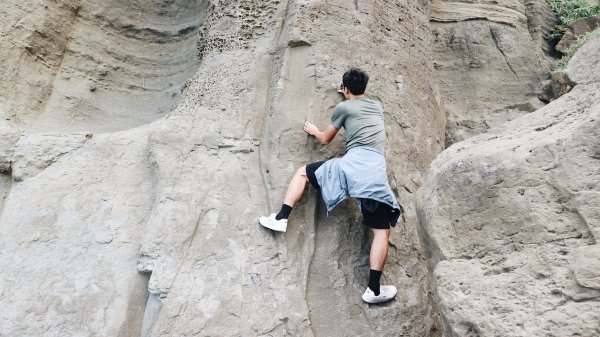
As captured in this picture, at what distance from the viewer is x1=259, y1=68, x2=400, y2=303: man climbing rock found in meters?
3.84

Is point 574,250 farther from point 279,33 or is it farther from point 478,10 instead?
point 478,10

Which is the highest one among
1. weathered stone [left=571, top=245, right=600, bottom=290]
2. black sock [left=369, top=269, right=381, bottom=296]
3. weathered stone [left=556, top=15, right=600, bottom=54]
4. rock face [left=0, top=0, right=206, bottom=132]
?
rock face [left=0, top=0, right=206, bottom=132]

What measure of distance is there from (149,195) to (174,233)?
54cm

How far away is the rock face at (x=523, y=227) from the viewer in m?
2.60

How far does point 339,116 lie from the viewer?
414 cm

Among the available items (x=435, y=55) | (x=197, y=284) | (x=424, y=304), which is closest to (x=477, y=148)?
(x=424, y=304)

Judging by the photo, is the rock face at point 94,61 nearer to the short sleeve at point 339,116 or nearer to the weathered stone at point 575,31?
the short sleeve at point 339,116

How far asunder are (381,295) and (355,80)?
151 centimetres

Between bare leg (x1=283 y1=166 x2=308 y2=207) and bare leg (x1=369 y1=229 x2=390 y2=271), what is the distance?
0.58 m

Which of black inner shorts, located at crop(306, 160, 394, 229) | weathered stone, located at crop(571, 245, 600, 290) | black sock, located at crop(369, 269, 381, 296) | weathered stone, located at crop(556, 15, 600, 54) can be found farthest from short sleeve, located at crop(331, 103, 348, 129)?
weathered stone, located at crop(556, 15, 600, 54)

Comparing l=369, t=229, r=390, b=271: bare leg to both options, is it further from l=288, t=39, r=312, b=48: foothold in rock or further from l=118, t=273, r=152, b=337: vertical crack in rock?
l=288, t=39, r=312, b=48: foothold in rock

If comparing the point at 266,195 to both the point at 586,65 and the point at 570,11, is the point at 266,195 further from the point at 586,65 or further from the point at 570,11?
the point at 570,11

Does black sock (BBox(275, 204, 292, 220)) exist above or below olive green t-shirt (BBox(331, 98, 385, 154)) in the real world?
below

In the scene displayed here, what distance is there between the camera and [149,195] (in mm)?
4480
